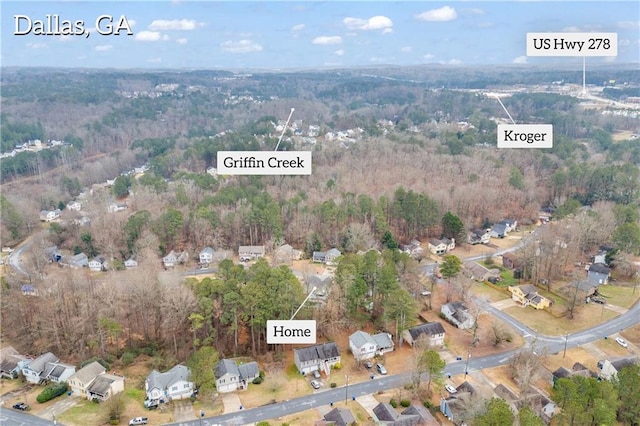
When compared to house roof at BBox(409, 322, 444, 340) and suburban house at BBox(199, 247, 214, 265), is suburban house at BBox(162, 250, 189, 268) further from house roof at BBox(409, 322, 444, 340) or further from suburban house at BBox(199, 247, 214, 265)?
house roof at BBox(409, 322, 444, 340)

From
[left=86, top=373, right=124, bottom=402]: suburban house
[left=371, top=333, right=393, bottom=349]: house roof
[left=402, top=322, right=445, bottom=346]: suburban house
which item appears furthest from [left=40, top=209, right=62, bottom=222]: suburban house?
[left=402, top=322, right=445, bottom=346]: suburban house

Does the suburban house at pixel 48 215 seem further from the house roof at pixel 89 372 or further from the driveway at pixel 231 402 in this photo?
the driveway at pixel 231 402

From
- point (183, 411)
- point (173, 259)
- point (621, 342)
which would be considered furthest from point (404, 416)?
point (173, 259)

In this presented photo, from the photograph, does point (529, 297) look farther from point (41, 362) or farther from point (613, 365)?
point (41, 362)

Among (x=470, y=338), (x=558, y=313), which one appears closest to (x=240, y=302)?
(x=470, y=338)

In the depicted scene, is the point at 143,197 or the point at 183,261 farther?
the point at 143,197

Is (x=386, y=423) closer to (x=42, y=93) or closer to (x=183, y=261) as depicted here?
(x=183, y=261)
